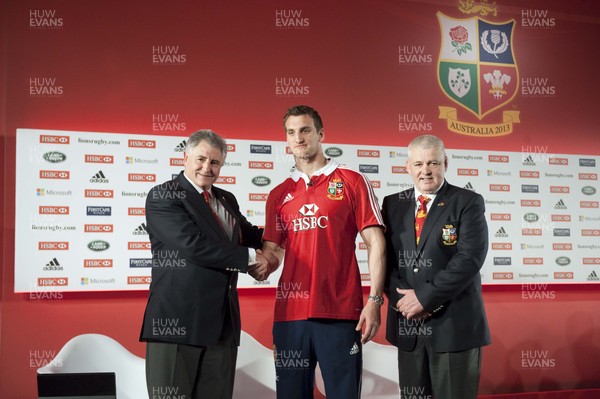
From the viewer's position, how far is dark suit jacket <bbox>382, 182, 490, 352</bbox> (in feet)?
7.64

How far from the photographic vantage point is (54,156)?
373cm

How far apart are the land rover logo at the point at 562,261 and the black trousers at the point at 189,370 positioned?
11.0ft

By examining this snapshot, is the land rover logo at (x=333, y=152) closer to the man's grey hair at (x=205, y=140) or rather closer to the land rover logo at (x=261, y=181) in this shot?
the land rover logo at (x=261, y=181)

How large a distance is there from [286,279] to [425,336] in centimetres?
66

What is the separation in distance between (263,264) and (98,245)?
1.74 m

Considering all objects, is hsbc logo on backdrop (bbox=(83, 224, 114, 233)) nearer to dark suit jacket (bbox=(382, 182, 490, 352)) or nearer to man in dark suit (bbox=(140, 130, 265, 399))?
man in dark suit (bbox=(140, 130, 265, 399))

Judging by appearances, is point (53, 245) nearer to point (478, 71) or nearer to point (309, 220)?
point (309, 220)

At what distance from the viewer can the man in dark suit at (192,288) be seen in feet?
7.43

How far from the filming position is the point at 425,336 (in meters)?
2.37

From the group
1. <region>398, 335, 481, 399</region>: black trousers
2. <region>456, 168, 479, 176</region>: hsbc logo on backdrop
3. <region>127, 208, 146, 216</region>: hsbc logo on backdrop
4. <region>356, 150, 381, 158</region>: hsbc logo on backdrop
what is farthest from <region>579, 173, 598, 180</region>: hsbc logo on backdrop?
<region>127, 208, 146, 216</region>: hsbc logo on backdrop

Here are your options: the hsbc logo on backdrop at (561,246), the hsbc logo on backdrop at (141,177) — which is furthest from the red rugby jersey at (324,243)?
the hsbc logo on backdrop at (561,246)

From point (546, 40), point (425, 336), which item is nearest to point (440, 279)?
point (425, 336)

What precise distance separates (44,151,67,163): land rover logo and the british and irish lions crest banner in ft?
9.78

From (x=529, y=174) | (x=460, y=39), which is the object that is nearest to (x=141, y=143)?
(x=460, y=39)
